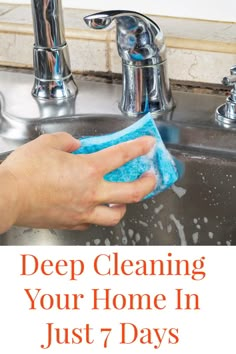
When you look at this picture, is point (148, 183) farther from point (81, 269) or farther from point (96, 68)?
point (96, 68)

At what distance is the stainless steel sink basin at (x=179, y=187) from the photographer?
0.78 meters

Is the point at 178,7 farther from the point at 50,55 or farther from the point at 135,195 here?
the point at 135,195

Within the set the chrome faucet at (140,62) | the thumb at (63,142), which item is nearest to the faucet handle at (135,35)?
the chrome faucet at (140,62)

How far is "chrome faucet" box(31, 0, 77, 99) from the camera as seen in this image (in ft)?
2.74

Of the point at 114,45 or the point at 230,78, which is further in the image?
the point at 114,45

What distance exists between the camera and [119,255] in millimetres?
753

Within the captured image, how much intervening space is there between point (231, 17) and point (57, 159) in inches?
13.6

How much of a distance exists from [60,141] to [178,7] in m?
0.32

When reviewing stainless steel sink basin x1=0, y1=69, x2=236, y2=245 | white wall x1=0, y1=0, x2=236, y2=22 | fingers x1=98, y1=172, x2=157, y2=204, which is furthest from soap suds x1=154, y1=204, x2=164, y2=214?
white wall x1=0, y1=0, x2=236, y2=22

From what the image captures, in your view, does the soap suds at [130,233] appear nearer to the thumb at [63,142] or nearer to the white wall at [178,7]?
the thumb at [63,142]

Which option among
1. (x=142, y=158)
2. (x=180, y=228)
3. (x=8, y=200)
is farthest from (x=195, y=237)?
(x=8, y=200)

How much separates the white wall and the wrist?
1.21 ft

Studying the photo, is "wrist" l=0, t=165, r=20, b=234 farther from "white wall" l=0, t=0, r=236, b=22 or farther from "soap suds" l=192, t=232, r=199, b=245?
"white wall" l=0, t=0, r=236, b=22

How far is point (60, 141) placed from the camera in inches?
27.3
